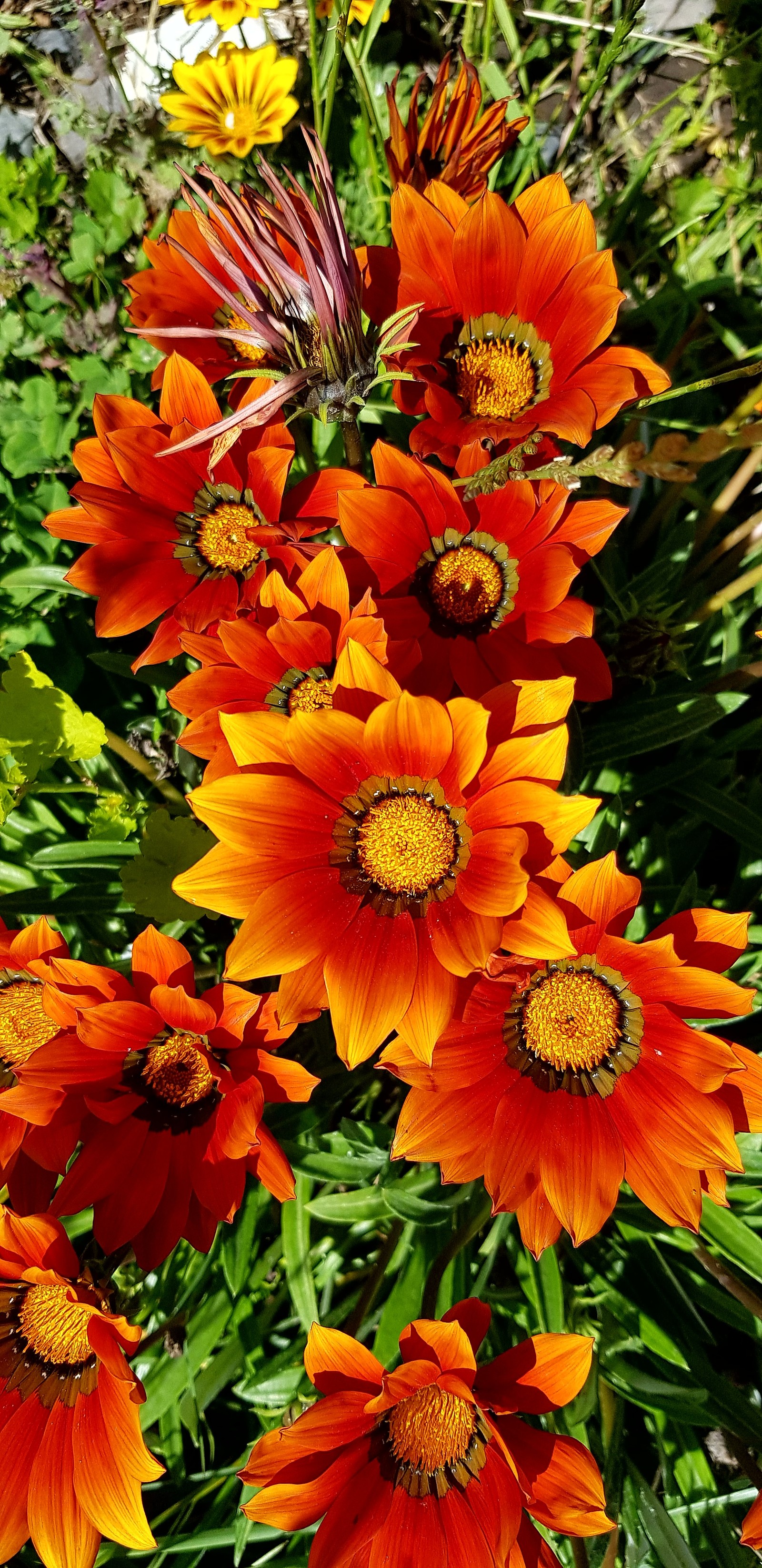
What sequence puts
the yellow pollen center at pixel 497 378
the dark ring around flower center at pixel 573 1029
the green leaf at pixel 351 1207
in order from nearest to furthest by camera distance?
the dark ring around flower center at pixel 573 1029, the yellow pollen center at pixel 497 378, the green leaf at pixel 351 1207

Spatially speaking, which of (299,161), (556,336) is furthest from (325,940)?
(299,161)

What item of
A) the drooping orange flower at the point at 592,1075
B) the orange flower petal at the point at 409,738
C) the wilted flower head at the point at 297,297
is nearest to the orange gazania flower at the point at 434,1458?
the drooping orange flower at the point at 592,1075

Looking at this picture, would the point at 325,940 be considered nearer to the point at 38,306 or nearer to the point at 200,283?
the point at 200,283

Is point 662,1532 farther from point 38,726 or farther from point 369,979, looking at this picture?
point 38,726

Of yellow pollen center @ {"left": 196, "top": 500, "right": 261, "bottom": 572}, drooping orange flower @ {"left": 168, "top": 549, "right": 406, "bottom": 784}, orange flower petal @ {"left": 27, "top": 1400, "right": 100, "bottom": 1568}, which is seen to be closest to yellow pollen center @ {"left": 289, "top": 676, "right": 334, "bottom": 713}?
drooping orange flower @ {"left": 168, "top": 549, "right": 406, "bottom": 784}

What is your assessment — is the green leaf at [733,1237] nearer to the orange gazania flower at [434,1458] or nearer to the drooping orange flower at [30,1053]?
the orange gazania flower at [434,1458]

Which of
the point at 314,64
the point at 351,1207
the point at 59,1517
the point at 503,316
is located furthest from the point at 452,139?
the point at 59,1517
